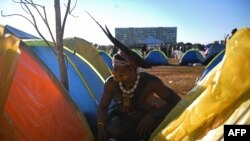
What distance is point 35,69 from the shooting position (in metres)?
3.04

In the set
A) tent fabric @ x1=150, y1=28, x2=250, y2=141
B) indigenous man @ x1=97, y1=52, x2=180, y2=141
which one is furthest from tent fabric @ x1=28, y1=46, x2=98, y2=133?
tent fabric @ x1=150, y1=28, x2=250, y2=141

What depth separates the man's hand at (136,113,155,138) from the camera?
9.91ft

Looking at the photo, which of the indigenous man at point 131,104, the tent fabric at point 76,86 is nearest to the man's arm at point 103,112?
the indigenous man at point 131,104

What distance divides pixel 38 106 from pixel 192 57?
56.5 ft

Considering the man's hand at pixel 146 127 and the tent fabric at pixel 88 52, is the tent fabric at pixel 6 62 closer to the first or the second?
the man's hand at pixel 146 127

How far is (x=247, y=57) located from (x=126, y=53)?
1328mm

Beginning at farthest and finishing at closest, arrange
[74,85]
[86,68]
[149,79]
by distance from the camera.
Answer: [86,68], [74,85], [149,79]

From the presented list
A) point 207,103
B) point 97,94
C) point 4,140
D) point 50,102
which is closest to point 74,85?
point 97,94

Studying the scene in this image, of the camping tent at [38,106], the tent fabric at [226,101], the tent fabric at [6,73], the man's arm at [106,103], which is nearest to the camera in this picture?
the tent fabric at [226,101]

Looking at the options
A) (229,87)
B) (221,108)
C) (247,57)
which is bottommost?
(221,108)

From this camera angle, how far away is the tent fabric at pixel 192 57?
750 inches

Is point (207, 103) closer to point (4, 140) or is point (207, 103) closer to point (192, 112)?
point (192, 112)

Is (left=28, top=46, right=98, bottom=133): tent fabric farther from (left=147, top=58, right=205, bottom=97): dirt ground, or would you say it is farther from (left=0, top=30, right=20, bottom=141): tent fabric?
(left=147, top=58, right=205, bottom=97): dirt ground

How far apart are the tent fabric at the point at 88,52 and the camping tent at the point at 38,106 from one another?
2.77m
